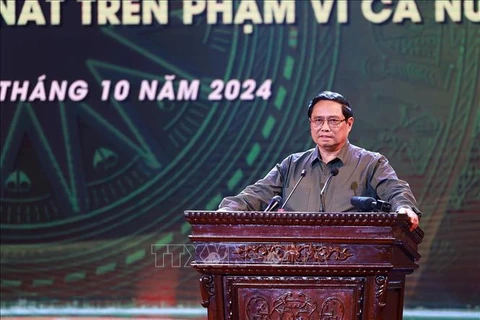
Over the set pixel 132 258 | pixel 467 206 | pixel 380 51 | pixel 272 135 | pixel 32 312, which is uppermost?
pixel 380 51

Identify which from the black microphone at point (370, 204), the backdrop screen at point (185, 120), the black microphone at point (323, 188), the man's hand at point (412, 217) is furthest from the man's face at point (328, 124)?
the backdrop screen at point (185, 120)

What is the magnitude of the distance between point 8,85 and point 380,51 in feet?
8.06

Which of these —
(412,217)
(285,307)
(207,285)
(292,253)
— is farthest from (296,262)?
(412,217)

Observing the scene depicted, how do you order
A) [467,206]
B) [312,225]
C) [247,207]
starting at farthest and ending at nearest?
1. [467,206]
2. [247,207]
3. [312,225]

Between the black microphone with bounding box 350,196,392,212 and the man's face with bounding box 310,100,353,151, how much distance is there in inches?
15.6

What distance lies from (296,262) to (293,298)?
115 millimetres

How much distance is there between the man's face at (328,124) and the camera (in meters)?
3.45

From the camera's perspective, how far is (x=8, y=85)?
6.16 m

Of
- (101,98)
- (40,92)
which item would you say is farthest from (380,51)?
(40,92)

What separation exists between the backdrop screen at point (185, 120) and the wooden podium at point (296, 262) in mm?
3068

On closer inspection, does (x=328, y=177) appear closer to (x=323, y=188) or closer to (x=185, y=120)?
(x=323, y=188)

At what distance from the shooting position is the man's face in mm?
3447

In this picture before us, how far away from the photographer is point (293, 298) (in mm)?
2859

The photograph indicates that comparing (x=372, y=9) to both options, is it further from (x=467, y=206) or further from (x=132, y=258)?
(x=132, y=258)
